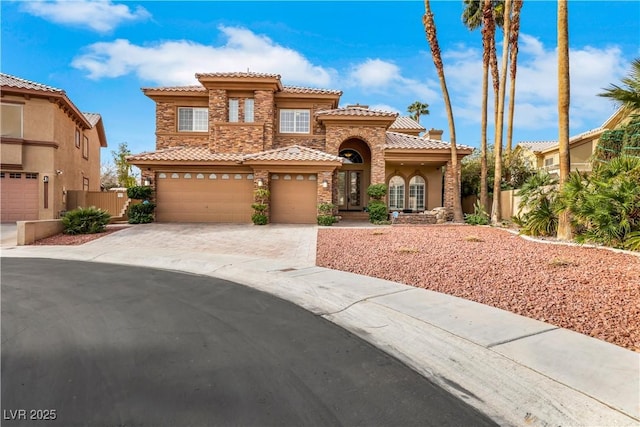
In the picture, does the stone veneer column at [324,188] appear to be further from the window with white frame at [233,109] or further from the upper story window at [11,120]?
the upper story window at [11,120]

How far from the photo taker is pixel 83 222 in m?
16.1

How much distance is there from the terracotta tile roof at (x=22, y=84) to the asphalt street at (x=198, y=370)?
62.7 ft

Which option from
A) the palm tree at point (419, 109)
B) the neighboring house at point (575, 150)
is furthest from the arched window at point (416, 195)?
the palm tree at point (419, 109)

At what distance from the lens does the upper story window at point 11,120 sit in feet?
65.9

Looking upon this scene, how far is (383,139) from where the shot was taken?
2219 cm

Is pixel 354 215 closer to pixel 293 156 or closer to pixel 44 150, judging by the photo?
pixel 293 156

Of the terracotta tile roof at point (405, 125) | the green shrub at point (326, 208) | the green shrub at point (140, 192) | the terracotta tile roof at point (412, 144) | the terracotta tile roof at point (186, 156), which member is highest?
the terracotta tile roof at point (405, 125)

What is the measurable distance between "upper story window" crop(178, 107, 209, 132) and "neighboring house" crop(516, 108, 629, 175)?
2212cm

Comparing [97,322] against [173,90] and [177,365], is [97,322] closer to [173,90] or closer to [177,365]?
[177,365]

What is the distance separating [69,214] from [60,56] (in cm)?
1085

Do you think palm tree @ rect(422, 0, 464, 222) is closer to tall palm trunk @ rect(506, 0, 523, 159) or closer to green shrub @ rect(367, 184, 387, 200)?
tall palm trunk @ rect(506, 0, 523, 159)

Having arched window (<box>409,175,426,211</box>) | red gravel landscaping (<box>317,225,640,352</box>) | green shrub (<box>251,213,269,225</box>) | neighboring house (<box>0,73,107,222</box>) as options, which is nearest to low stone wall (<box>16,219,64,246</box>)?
neighboring house (<box>0,73,107,222</box>)

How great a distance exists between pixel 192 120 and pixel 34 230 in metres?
11.6

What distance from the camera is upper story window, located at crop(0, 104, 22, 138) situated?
20.1 metres
